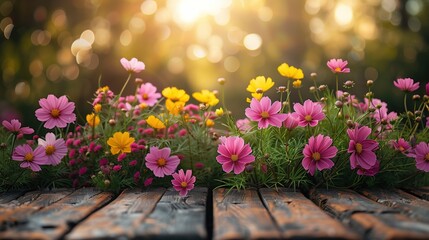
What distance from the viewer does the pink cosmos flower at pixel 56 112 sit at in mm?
2414

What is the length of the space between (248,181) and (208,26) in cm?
660

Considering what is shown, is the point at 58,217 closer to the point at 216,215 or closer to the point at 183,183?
the point at 216,215

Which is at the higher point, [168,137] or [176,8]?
[176,8]

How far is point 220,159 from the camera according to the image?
86.8 inches

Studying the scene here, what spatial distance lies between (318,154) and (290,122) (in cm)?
22

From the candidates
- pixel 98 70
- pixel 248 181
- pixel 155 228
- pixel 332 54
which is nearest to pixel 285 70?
pixel 248 181

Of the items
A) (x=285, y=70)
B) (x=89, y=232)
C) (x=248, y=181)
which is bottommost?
(x=248, y=181)

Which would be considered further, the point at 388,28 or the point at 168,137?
the point at 388,28

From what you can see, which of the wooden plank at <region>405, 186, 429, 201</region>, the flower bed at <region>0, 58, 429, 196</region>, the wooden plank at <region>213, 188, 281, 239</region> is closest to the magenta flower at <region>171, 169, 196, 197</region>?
the flower bed at <region>0, 58, 429, 196</region>

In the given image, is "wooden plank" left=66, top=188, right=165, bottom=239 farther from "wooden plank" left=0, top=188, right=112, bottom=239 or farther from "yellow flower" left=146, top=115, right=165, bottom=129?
"yellow flower" left=146, top=115, right=165, bottom=129

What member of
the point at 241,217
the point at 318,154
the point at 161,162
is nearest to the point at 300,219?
the point at 241,217

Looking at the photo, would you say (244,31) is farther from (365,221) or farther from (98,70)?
(365,221)

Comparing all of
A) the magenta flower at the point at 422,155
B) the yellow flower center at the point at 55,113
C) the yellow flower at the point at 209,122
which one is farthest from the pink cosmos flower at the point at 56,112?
the magenta flower at the point at 422,155

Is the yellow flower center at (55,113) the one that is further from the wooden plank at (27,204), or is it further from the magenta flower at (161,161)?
the magenta flower at (161,161)
